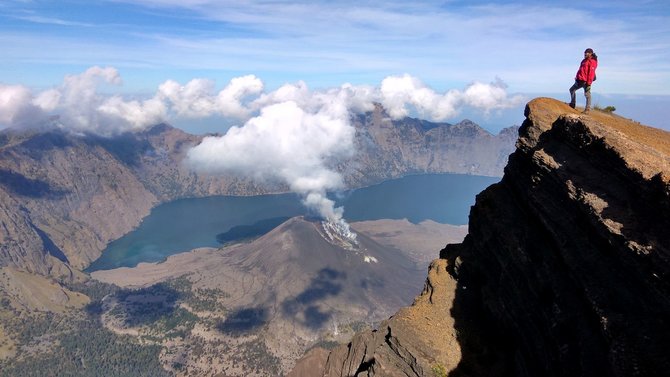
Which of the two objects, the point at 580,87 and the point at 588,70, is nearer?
the point at 588,70

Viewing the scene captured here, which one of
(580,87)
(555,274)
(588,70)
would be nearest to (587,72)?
(588,70)

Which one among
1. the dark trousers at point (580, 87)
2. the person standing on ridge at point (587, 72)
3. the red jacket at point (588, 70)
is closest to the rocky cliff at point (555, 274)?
the dark trousers at point (580, 87)

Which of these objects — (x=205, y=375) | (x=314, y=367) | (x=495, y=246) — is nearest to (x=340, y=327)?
(x=205, y=375)

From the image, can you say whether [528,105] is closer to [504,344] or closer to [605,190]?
[605,190]

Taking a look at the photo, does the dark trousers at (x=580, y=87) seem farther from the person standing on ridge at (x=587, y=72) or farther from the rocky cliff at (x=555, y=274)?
the rocky cliff at (x=555, y=274)

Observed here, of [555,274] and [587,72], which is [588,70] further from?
[555,274]

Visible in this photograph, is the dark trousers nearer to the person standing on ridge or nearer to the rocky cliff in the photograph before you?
the person standing on ridge

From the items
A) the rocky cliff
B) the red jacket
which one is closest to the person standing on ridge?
the red jacket
